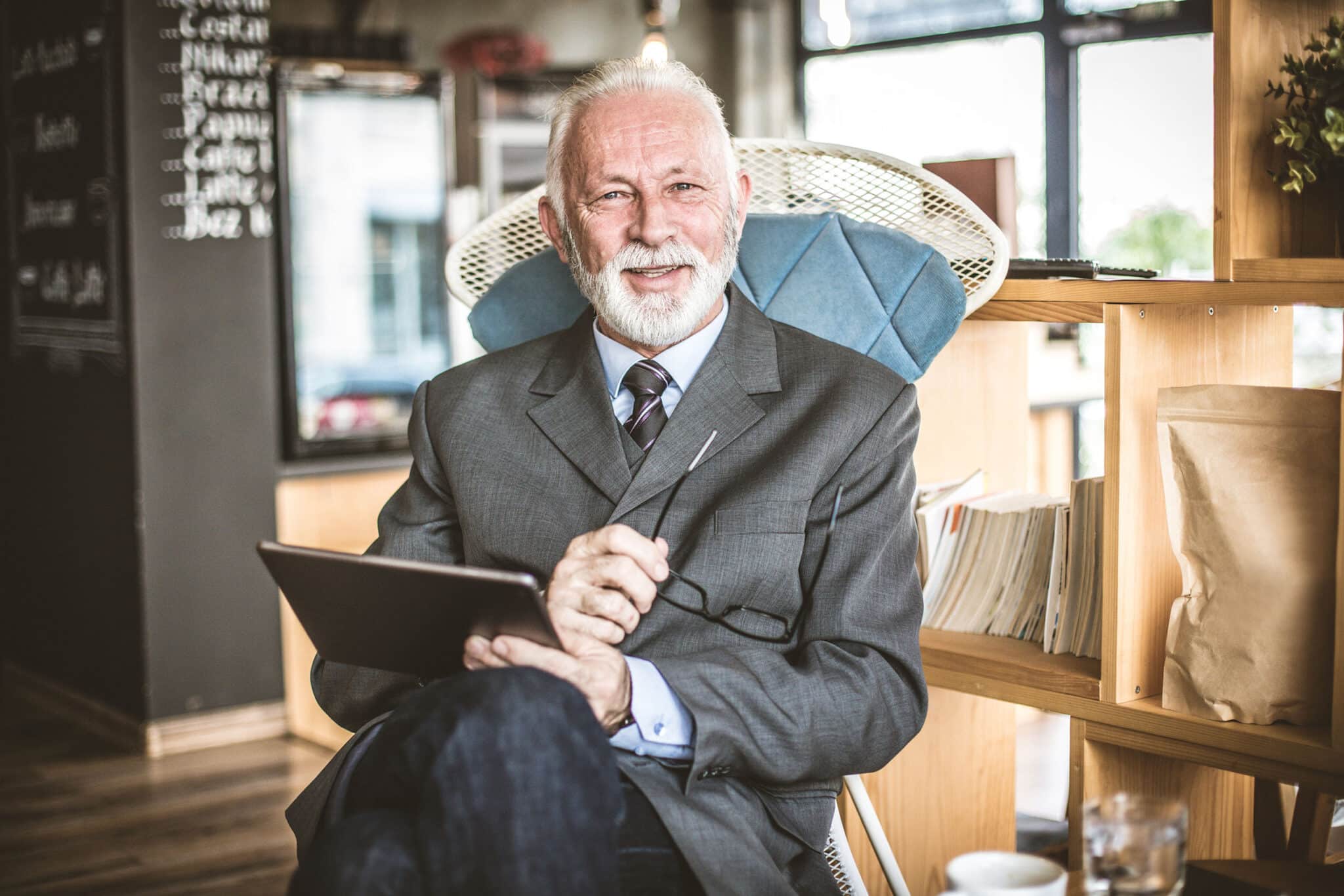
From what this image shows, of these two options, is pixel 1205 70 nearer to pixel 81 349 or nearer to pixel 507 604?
pixel 81 349

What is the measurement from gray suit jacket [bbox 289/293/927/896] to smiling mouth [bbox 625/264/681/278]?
0.33ft

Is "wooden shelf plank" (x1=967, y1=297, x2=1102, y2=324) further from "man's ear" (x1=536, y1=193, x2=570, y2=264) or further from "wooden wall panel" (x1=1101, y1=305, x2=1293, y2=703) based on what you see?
"man's ear" (x1=536, y1=193, x2=570, y2=264)

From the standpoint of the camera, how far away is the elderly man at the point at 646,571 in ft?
3.86

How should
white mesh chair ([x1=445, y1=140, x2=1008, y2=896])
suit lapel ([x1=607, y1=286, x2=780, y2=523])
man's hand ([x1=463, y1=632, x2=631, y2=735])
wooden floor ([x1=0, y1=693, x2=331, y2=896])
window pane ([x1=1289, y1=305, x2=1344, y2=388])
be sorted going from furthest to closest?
1. window pane ([x1=1289, y1=305, x2=1344, y2=388])
2. wooden floor ([x1=0, y1=693, x2=331, y2=896])
3. white mesh chair ([x1=445, y1=140, x2=1008, y2=896])
4. suit lapel ([x1=607, y1=286, x2=780, y2=523])
5. man's hand ([x1=463, y1=632, x2=631, y2=735])

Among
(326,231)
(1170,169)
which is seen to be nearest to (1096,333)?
(1170,169)

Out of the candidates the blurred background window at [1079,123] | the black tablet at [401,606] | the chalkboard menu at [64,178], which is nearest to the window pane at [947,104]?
the blurred background window at [1079,123]

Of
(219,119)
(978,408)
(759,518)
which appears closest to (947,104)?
(219,119)

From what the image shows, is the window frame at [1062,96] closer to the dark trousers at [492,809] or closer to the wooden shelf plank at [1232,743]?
the wooden shelf plank at [1232,743]

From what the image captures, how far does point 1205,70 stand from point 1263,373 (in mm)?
3948

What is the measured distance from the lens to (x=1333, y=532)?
57.7 inches

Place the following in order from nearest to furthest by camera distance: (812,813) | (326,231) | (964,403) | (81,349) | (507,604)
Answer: (507,604) < (812,813) < (964,403) < (81,349) < (326,231)

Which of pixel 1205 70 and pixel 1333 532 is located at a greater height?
pixel 1205 70

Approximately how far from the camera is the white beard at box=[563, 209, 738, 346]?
67.9 inches

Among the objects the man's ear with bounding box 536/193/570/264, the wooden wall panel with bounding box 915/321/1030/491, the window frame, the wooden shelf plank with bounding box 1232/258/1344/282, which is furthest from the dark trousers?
the window frame
